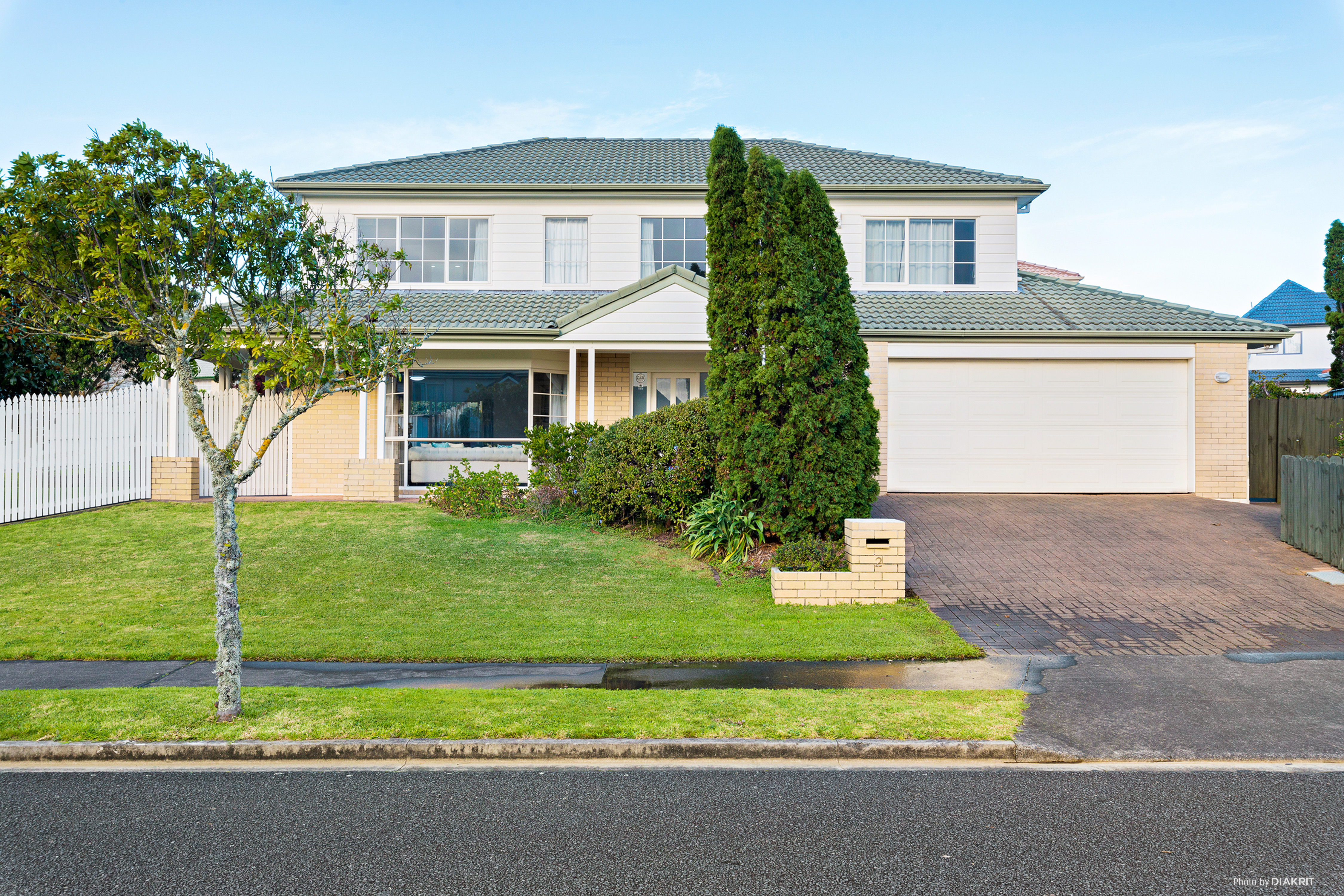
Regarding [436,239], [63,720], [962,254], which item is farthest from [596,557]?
[962,254]

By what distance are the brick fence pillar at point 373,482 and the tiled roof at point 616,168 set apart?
21.0 feet

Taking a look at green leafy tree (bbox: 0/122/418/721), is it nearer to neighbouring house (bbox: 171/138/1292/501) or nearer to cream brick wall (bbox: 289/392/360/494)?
neighbouring house (bbox: 171/138/1292/501)

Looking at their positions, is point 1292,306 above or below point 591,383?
above

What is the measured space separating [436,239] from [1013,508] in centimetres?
1259

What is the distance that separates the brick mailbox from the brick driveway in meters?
0.55

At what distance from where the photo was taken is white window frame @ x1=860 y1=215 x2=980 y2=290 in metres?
18.8

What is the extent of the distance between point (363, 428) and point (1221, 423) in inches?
610

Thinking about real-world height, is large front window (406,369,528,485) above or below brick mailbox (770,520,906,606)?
above

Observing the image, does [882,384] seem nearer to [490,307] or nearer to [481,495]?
[481,495]

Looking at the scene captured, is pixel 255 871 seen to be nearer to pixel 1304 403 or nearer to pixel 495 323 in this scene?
pixel 495 323

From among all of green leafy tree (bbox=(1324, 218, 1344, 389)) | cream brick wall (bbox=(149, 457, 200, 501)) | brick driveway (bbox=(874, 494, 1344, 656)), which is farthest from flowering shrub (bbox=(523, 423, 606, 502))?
green leafy tree (bbox=(1324, 218, 1344, 389))

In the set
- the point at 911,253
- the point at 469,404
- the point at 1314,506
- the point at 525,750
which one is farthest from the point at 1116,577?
the point at 469,404

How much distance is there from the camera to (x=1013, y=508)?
1464 cm

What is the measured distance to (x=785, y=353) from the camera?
10391mm
